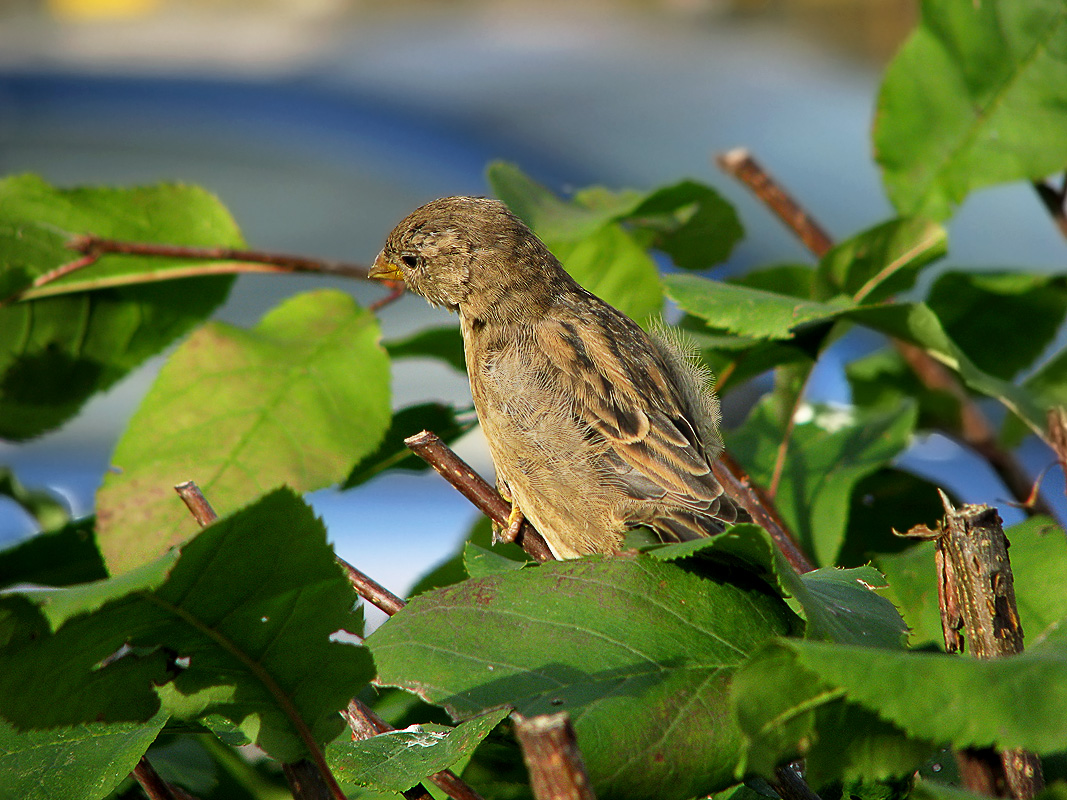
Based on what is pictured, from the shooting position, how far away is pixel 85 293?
1.95 meters

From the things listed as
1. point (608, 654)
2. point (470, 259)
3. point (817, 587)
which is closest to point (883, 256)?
point (470, 259)

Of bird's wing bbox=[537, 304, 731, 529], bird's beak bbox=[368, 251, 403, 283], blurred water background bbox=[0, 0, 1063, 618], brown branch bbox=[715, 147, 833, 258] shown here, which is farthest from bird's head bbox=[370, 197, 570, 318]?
blurred water background bbox=[0, 0, 1063, 618]

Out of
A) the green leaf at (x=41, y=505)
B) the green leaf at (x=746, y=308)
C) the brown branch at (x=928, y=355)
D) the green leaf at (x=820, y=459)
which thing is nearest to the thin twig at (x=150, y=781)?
the green leaf at (x=746, y=308)

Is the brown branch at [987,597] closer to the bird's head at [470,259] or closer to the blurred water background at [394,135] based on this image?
the bird's head at [470,259]

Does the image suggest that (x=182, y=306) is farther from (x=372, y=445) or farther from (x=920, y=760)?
(x=920, y=760)

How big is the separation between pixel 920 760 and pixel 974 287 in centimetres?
144

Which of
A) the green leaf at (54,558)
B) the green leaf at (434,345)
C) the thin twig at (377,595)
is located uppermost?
the green leaf at (434,345)

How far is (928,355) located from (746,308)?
30.4 inches

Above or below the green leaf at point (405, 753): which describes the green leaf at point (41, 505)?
A: above

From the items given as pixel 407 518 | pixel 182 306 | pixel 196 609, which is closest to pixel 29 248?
pixel 182 306

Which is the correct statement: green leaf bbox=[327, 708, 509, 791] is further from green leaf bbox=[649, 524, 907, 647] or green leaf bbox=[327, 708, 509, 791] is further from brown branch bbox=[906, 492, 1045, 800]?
brown branch bbox=[906, 492, 1045, 800]

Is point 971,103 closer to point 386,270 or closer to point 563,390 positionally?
point 563,390

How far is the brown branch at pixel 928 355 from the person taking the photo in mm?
2082

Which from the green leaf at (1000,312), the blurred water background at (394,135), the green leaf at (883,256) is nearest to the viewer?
the green leaf at (883,256)
